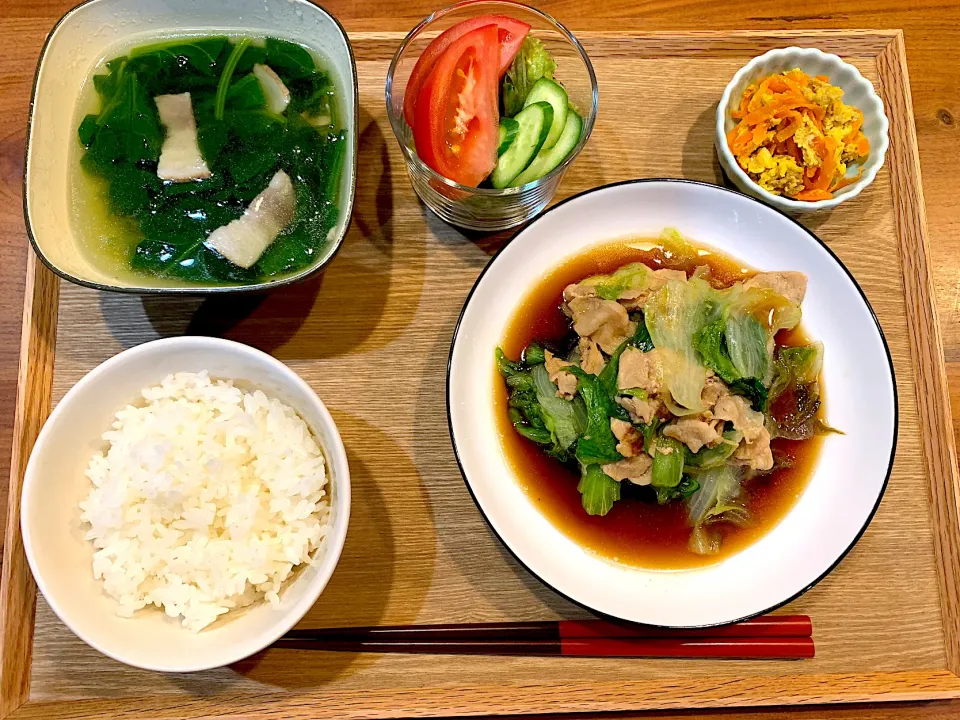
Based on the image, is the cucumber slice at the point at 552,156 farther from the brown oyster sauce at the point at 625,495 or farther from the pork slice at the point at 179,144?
the pork slice at the point at 179,144

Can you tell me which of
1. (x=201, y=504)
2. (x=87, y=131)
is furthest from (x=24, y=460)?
(x=87, y=131)

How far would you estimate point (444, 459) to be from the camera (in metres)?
2.23

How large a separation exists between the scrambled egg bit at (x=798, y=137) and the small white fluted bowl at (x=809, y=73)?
37 mm

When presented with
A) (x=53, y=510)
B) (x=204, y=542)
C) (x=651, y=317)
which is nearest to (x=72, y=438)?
(x=53, y=510)

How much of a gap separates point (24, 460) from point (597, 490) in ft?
5.96

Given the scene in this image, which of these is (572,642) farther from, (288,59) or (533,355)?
(288,59)

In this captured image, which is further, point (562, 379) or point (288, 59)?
point (288, 59)

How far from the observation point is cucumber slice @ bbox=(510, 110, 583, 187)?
2.13m

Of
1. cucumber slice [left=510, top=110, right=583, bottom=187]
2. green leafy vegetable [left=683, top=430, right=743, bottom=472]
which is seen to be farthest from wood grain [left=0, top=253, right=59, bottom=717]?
green leafy vegetable [left=683, top=430, right=743, bottom=472]

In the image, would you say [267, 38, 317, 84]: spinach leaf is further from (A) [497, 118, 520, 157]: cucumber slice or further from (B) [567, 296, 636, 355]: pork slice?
(B) [567, 296, 636, 355]: pork slice

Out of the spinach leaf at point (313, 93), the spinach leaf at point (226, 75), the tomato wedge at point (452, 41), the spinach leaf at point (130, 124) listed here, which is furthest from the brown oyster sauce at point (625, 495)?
the spinach leaf at point (130, 124)

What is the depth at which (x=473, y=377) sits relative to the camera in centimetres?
222

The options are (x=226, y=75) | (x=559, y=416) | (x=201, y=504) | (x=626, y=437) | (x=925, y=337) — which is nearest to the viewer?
(x=201, y=504)

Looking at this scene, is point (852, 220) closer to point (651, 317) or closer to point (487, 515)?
point (651, 317)
